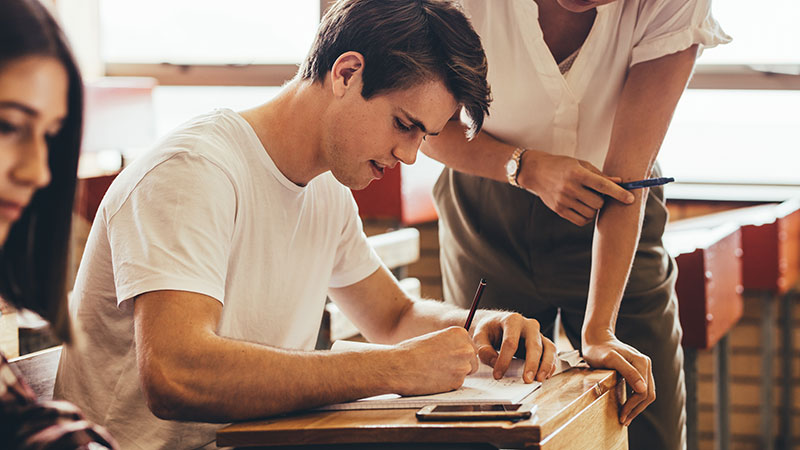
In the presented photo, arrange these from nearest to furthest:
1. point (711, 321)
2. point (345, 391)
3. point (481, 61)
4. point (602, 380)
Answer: point (345, 391) < point (602, 380) < point (481, 61) < point (711, 321)

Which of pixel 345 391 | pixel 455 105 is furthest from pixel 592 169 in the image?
pixel 345 391

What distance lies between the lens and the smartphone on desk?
3.39ft

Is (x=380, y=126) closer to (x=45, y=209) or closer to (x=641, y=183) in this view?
(x=641, y=183)

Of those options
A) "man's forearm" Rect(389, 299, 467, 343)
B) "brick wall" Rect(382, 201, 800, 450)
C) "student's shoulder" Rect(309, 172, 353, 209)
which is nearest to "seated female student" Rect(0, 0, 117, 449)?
"student's shoulder" Rect(309, 172, 353, 209)

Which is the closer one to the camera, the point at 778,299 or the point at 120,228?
the point at 120,228

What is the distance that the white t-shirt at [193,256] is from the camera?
1.22 m

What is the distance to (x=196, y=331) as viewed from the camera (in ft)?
3.80

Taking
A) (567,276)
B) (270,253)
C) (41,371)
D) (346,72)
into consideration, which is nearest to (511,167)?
(567,276)

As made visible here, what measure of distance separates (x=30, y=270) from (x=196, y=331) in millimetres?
317

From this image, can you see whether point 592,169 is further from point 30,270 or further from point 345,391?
point 30,270

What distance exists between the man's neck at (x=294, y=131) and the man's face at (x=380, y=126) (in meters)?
0.02

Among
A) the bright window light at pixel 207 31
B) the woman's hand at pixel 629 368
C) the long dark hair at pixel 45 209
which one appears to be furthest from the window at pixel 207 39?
the long dark hair at pixel 45 209

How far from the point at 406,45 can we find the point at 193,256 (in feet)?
1.60

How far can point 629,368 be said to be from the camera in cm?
136
